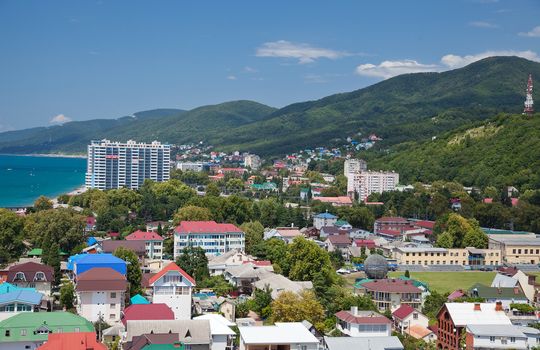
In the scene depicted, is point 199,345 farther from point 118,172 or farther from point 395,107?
point 395,107

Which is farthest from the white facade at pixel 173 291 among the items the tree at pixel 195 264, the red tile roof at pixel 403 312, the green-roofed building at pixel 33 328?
the red tile roof at pixel 403 312

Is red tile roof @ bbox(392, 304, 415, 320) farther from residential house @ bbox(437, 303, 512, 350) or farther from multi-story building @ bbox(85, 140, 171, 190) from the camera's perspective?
multi-story building @ bbox(85, 140, 171, 190)

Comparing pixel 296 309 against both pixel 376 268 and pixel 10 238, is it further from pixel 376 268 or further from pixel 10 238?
pixel 10 238

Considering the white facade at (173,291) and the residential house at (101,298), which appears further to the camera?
the white facade at (173,291)

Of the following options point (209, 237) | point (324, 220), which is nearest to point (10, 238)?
point (209, 237)

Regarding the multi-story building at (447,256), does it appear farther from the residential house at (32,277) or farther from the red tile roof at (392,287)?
the residential house at (32,277)

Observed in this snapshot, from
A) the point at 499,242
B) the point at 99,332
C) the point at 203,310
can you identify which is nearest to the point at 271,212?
the point at 499,242
